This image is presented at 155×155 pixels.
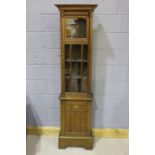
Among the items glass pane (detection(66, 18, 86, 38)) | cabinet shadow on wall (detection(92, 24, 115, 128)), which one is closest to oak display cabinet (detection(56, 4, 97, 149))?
glass pane (detection(66, 18, 86, 38))

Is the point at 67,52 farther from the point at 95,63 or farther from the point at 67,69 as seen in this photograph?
the point at 95,63

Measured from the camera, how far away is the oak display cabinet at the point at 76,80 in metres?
2.76

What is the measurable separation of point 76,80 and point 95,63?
0.40 metres

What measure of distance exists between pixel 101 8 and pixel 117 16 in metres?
0.21

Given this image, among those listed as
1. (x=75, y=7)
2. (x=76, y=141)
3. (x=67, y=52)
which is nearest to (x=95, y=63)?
(x=67, y=52)

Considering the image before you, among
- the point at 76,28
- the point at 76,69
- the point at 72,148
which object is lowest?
the point at 72,148

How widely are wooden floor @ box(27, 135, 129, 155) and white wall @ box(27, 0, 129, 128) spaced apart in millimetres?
197

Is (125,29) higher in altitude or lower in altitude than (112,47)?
higher

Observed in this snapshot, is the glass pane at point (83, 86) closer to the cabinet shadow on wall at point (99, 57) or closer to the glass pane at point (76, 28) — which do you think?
the cabinet shadow on wall at point (99, 57)

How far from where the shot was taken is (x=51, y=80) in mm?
3180

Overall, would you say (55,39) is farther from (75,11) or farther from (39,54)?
(75,11)

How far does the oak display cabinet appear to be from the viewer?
9.04ft

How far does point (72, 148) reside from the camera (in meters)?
2.89
